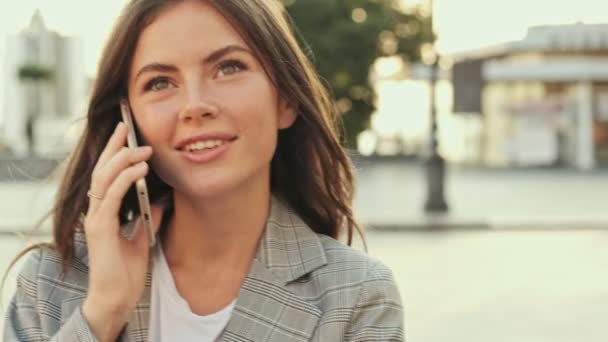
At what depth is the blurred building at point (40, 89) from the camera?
138ft

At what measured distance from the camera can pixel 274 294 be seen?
5.79 ft

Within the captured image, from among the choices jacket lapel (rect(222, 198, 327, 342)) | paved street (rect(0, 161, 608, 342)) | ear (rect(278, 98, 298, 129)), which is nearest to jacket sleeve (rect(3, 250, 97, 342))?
jacket lapel (rect(222, 198, 327, 342))

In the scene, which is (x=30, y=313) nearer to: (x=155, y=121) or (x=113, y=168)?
(x=113, y=168)

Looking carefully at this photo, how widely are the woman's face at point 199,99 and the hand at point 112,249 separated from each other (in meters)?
0.05

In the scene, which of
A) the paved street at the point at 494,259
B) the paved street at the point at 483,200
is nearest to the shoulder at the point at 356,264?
the paved street at the point at 494,259

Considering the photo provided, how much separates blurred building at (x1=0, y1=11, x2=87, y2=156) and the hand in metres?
35.4

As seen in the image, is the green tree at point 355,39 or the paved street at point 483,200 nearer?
the paved street at point 483,200

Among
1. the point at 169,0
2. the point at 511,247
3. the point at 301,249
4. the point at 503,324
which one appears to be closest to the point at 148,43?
the point at 169,0

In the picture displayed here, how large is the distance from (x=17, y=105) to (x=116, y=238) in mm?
47241

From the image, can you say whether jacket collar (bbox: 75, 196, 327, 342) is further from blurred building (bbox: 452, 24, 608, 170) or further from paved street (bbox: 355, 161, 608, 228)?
blurred building (bbox: 452, 24, 608, 170)

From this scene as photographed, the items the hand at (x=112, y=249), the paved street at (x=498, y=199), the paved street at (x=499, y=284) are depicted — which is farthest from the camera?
the paved street at (x=498, y=199)

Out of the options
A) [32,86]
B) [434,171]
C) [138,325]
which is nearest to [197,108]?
[138,325]

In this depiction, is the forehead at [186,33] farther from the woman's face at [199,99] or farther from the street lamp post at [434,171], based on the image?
the street lamp post at [434,171]

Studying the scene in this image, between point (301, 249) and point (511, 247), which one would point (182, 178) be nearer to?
point (301, 249)
